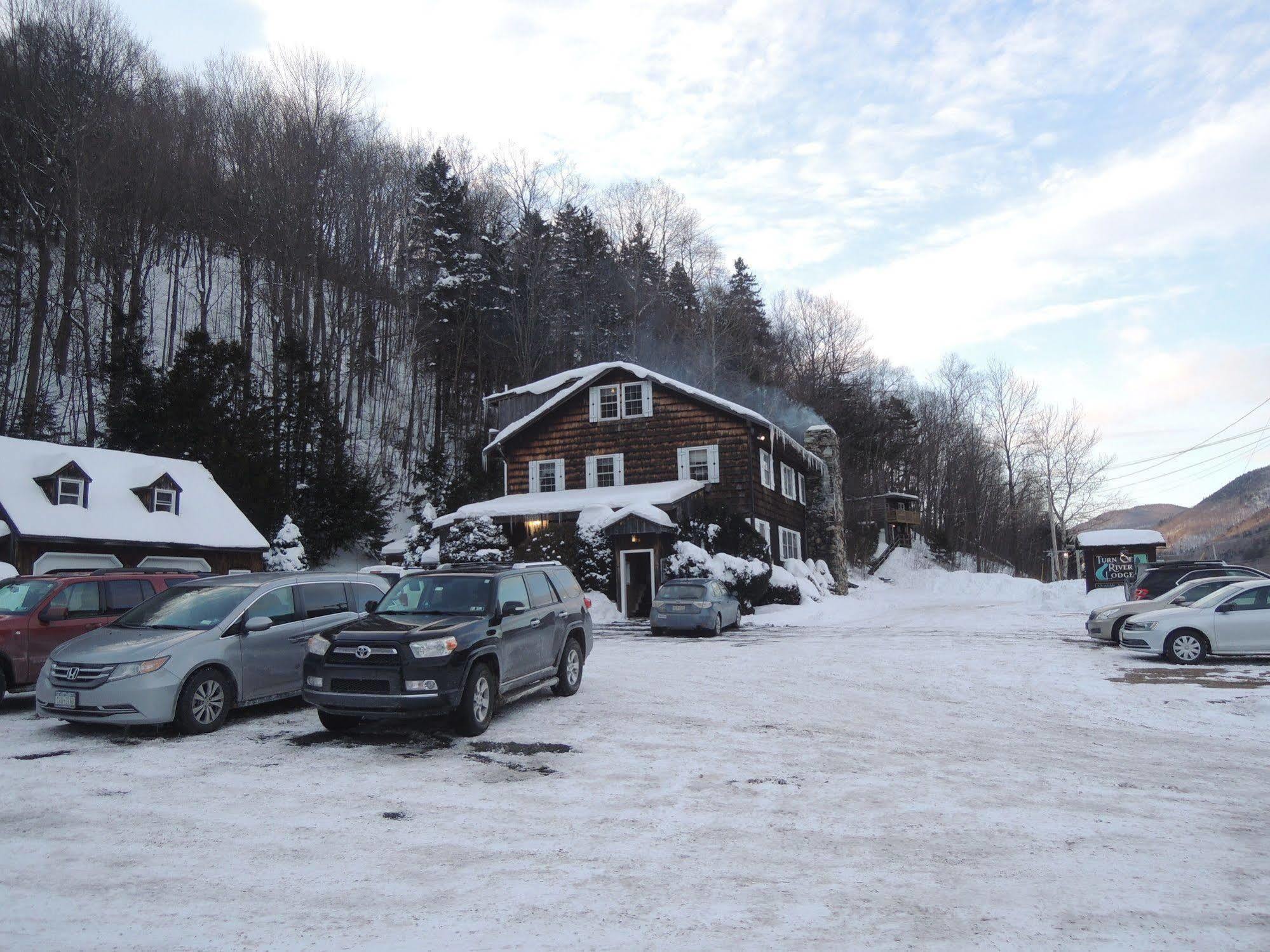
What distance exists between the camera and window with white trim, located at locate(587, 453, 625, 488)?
33.6 metres

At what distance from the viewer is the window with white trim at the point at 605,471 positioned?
33594 millimetres

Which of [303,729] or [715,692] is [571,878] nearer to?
[303,729]

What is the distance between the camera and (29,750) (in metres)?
8.62

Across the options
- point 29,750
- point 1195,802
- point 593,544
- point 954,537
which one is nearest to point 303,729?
point 29,750

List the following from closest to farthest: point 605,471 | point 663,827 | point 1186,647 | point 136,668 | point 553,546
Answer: point 663,827 → point 136,668 → point 1186,647 → point 553,546 → point 605,471

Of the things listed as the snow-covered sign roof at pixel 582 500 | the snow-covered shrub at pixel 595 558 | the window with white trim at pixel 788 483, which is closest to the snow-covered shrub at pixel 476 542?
the snow-covered sign roof at pixel 582 500

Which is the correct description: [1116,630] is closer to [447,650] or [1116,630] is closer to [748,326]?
[447,650]

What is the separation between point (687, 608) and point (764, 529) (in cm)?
1146

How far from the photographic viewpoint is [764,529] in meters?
33.2

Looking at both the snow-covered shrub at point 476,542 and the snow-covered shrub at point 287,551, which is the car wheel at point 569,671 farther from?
the snow-covered shrub at point 287,551

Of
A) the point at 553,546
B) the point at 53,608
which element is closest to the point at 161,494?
the point at 553,546

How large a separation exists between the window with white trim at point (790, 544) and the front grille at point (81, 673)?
28.5 meters

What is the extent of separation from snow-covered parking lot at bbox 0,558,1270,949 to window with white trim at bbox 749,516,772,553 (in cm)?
1927

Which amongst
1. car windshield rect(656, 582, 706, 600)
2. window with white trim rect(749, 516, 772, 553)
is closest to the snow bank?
car windshield rect(656, 582, 706, 600)
